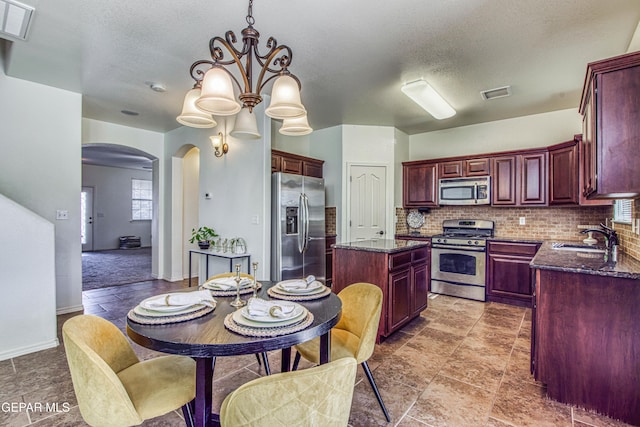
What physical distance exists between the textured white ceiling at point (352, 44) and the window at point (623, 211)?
1.30m

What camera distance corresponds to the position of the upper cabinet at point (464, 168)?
464 centimetres

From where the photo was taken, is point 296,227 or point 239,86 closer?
point 239,86

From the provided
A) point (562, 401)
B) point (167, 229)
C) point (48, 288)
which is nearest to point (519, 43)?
point (562, 401)

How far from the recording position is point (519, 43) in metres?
2.63

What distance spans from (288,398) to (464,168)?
15.2 feet

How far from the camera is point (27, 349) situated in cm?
268

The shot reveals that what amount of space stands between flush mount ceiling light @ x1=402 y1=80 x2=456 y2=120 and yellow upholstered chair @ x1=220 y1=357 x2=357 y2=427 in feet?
10.3

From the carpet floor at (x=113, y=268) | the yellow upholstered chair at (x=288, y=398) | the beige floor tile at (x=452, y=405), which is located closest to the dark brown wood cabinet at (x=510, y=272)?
the beige floor tile at (x=452, y=405)

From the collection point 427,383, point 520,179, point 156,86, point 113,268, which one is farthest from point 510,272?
point 113,268

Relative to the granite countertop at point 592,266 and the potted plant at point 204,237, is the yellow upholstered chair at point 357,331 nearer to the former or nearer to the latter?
the granite countertop at point 592,266

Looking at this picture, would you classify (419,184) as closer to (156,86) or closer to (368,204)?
(368,204)

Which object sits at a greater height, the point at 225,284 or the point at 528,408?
the point at 225,284

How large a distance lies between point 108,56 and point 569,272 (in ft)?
13.0

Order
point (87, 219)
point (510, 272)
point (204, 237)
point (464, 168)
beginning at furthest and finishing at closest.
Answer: point (87, 219)
point (464, 168)
point (204, 237)
point (510, 272)
